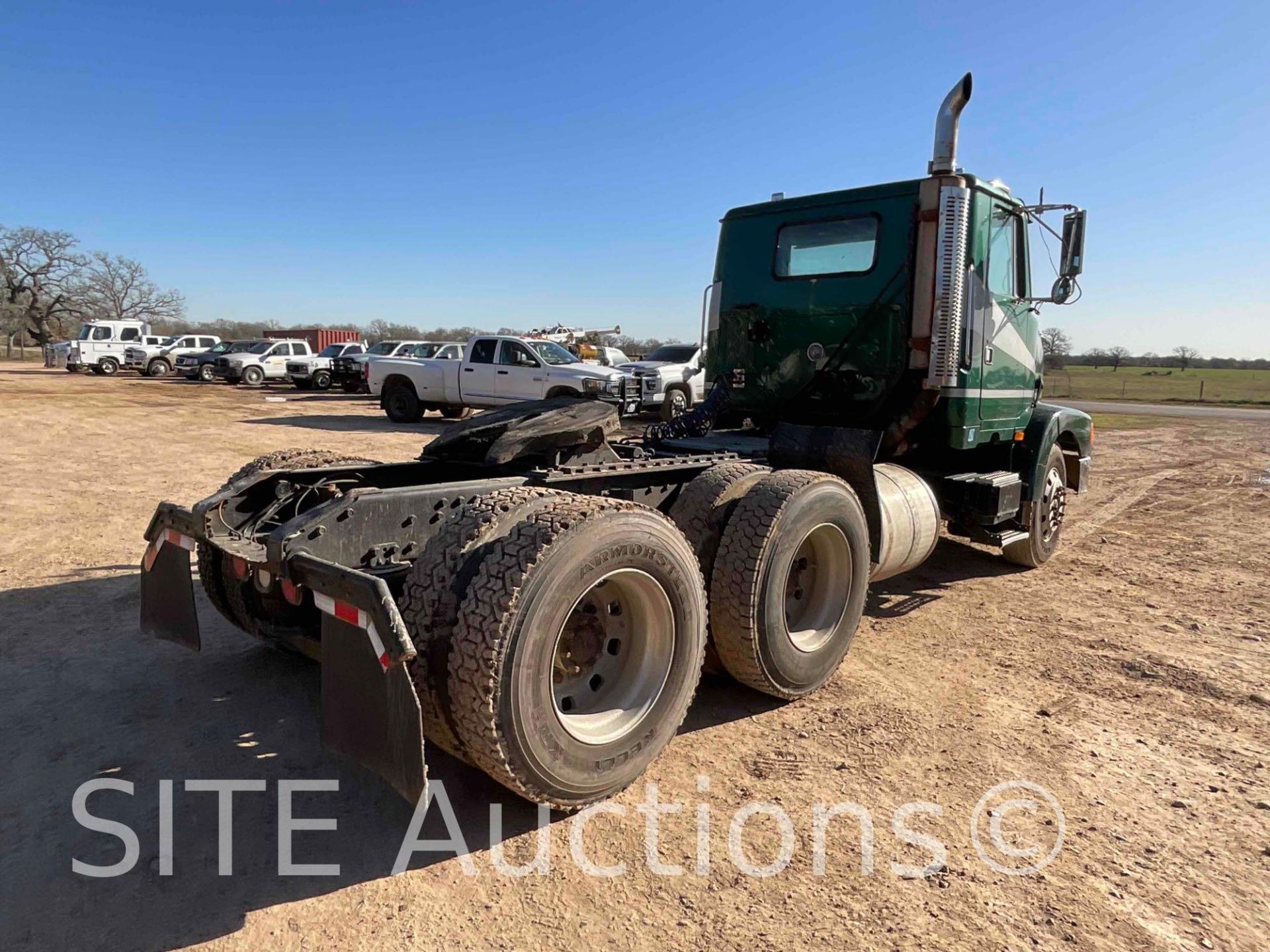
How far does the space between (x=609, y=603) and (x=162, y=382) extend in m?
32.3

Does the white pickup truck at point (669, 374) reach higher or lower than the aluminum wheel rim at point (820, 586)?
higher

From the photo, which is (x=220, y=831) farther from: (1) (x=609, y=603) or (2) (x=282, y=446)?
(2) (x=282, y=446)

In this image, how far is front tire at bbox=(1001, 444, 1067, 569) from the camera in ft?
21.1

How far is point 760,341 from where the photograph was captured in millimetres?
6066

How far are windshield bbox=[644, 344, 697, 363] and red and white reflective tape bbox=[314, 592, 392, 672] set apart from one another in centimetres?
1740

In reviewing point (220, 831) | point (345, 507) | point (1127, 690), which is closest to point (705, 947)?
point (220, 831)

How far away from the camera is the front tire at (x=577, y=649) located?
102 inches

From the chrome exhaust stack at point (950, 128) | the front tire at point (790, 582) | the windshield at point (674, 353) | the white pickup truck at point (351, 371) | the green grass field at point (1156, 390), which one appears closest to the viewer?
the front tire at point (790, 582)

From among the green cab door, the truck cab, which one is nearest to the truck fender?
the green cab door

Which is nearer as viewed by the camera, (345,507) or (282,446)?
(345,507)

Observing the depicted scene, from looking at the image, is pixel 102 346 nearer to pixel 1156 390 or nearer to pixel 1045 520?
pixel 1045 520
